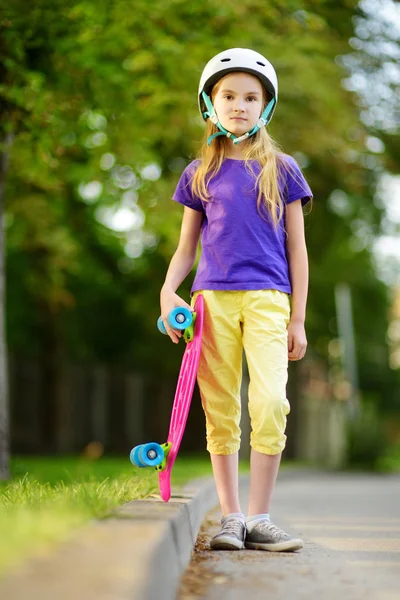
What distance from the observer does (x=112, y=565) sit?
2574mm

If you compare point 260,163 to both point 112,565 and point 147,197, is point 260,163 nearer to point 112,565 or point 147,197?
point 112,565

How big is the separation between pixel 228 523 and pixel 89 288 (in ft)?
67.5

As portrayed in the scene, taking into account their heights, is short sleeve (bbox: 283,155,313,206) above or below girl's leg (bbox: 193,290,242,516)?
above

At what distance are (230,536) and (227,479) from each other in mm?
324

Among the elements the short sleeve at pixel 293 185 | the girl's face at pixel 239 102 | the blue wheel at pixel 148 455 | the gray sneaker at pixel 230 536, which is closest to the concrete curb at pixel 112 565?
the gray sneaker at pixel 230 536

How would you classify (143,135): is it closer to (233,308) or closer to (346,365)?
(233,308)

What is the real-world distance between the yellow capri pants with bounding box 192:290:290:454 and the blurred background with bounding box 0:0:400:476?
1.97 meters

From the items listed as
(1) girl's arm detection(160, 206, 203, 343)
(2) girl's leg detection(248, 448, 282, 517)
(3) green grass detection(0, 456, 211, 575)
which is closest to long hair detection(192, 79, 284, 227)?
(1) girl's arm detection(160, 206, 203, 343)

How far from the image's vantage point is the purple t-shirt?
14.9 feet

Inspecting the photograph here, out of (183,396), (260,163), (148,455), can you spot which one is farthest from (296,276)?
(148,455)

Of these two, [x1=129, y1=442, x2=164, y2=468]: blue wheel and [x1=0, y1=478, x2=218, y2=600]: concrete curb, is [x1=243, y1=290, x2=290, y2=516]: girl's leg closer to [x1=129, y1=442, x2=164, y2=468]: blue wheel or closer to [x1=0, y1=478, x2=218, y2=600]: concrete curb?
[x1=129, y1=442, x2=164, y2=468]: blue wheel

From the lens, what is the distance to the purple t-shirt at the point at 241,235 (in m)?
4.55

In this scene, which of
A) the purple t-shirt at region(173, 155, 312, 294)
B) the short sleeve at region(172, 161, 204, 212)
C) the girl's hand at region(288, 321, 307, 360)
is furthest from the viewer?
the short sleeve at region(172, 161, 204, 212)

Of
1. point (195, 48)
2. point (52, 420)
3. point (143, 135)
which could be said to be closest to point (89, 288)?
point (52, 420)
